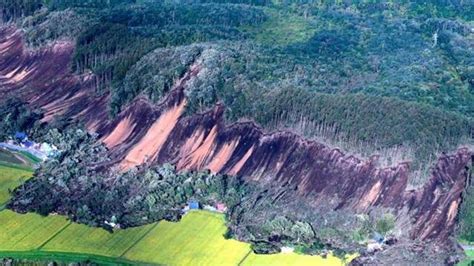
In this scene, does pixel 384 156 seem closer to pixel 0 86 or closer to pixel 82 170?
pixel 82 170

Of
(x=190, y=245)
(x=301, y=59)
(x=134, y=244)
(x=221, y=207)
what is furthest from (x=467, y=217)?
(x=301, y=59)

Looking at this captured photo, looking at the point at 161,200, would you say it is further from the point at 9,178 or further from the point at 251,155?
the point at 9,178

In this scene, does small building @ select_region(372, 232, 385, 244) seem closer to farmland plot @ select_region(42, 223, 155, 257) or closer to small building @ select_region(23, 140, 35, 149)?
farmland plot @ select_region(42, 223, 155, 257)

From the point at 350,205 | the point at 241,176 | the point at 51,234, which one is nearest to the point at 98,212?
the point at 51,234

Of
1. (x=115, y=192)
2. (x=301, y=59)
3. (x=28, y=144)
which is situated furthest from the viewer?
(x=301, y=59)

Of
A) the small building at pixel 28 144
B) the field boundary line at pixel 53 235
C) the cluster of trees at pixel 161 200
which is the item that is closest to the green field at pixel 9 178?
the cluster of trees at pixel 161 200

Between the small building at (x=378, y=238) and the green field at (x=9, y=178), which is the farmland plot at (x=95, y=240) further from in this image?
the small building at (x=378, y=238)
